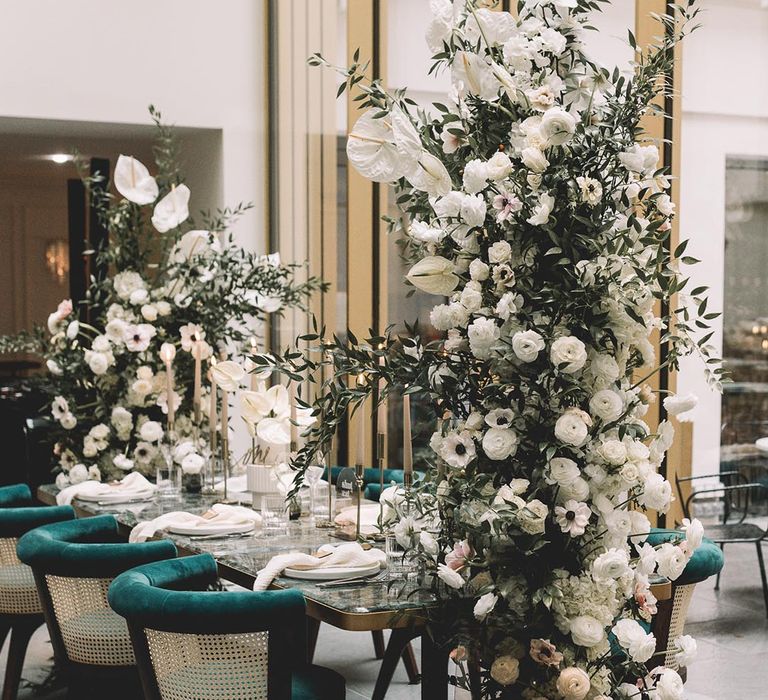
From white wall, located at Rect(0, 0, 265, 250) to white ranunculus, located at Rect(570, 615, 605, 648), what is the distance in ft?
Answer: 18.9

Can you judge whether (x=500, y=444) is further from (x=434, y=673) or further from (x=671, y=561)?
(x=434, y=673)

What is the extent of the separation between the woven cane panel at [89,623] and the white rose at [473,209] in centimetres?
183

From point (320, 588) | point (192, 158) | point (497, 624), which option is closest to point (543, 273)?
point (497, 624)

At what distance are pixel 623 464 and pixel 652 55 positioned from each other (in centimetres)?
100

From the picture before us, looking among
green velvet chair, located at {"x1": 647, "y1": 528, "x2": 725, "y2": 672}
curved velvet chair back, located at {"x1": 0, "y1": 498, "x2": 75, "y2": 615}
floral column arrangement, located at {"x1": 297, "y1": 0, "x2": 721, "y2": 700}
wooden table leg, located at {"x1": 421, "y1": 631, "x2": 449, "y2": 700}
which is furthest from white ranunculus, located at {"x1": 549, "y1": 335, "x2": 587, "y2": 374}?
curved velvet chair back, located at {"x1": 0, "y1": 498, "x2": 75, "y2": 615}

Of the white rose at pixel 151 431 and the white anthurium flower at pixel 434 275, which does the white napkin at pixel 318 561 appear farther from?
the white rose at pixel 151 431

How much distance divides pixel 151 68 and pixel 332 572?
5.30 meters

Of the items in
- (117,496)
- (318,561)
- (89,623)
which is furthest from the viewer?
(117,496)

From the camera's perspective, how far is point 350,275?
680 cm

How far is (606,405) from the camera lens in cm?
275

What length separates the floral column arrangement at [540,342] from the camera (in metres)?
2.75

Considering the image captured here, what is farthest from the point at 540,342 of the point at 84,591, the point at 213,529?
the point at 84,591

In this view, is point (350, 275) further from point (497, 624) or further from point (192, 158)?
point (497, 624)

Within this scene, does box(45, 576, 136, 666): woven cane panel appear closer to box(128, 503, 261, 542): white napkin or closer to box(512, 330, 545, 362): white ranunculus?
box(128, 503, 261, 542): white napkin
